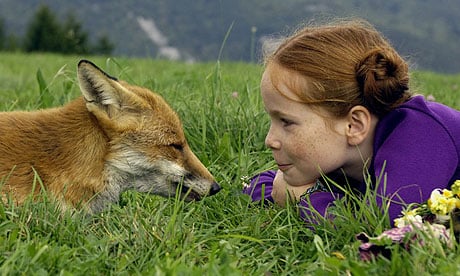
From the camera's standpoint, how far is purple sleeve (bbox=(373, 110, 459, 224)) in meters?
3.36

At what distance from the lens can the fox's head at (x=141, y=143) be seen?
151 inches

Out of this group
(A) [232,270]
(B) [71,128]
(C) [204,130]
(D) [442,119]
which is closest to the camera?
(A) [232,270]

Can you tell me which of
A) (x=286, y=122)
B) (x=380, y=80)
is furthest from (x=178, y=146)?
(x=380, y=80)

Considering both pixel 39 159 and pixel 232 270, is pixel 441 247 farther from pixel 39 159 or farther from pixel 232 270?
pixel 39 159

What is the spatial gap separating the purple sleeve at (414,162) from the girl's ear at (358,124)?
17 cm

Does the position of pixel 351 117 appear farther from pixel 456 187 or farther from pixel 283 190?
pixel 456 187

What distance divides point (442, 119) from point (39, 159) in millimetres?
2325

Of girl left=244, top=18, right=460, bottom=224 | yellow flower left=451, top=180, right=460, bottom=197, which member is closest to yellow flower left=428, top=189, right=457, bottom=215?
yellow flower left=451, top=180, right=460, bottom=197

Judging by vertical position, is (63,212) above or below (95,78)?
below

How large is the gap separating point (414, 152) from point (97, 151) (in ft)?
5.98

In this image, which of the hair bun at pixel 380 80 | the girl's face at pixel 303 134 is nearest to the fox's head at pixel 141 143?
the girl's face at pixel 303 134

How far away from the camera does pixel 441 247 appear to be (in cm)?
272

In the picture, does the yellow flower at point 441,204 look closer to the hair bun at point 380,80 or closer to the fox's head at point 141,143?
the hair bun at point 380,80

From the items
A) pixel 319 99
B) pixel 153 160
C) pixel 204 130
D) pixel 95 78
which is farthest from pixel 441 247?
pixel 204 130
